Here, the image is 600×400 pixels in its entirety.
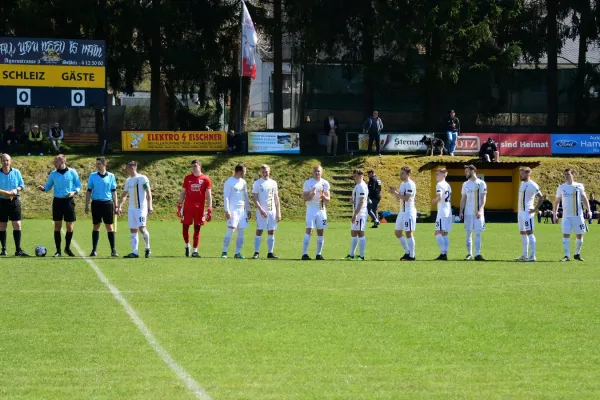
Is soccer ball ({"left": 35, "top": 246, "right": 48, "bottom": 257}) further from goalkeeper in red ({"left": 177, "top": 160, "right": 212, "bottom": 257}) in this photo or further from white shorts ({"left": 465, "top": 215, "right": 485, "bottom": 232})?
white shorts ({"left": 465, "top": 215, "right": 485, "bottom": 232})

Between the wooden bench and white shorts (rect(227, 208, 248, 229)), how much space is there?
34756 mm

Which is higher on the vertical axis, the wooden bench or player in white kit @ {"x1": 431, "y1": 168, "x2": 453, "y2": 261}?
the wooden bench

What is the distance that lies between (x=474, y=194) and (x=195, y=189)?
606 centimetres

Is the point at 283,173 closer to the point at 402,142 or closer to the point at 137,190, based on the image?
the point at 402,142

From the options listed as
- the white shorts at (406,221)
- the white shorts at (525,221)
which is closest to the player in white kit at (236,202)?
the white shorts at (406,221)

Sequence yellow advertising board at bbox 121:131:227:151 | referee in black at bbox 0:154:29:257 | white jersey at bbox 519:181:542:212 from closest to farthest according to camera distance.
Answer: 1. referee in black at bbox 0:154:29:257
2. white jersey at bbox 519:181:542:212
3. yellow advertising board at bbox 121:131:227:151

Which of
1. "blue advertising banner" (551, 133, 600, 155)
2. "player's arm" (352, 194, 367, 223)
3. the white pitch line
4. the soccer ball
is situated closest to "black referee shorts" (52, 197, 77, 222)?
the soccer ball

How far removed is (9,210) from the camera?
20.8 metres

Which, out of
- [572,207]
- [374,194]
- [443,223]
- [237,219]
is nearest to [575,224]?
[572,207]

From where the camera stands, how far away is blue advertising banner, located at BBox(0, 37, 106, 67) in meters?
41.8

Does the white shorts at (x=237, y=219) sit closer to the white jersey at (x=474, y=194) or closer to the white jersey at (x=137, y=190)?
the white jersey at (x=137, y=190)

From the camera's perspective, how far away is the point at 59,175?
67.5 ft

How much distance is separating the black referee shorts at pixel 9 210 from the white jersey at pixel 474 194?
9.70 meters

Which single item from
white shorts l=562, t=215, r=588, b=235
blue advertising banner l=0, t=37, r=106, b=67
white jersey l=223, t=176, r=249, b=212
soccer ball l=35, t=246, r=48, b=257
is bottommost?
soccer ball l=35, t=246, r=48, b=257
